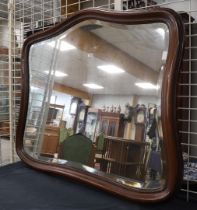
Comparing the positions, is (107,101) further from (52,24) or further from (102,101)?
(52,24)

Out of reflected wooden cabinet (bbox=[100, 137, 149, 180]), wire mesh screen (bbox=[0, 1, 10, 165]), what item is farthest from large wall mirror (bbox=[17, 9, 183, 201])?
wire mesh screen (bbox=[0, 1, 10, 165])

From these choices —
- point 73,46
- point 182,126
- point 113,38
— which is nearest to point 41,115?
point 73,46

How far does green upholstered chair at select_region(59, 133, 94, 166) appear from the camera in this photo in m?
0.85

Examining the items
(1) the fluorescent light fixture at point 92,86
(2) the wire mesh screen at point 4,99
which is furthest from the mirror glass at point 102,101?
(2) the wire mesh screen at point 4,99

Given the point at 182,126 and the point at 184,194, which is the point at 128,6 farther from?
the point at 184,194

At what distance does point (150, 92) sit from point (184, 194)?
1.07 feet

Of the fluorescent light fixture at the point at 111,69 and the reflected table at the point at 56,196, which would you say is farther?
the fluorescent light fixture at the point at 111,69

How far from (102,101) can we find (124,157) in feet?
0.63

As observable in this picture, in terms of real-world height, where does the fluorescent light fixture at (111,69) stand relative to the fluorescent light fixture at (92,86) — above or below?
above

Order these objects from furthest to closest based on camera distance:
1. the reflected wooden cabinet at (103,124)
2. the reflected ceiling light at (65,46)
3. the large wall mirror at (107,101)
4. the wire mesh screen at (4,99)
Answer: the wire mesh screen at (4,99) → the reflected ceiling light at (65,46) → the reflected wooden cabinet at (103,124) → the large wall mirror at (107,101)

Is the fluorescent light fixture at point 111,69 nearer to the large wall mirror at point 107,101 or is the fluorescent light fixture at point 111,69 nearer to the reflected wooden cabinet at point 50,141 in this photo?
the large wall mirror at point 107,101

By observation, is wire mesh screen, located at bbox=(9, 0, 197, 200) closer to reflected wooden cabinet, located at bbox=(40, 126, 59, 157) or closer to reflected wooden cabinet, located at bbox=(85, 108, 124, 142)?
reflected wooden cabinet, located at bbox=(40, 126, 59, 157)

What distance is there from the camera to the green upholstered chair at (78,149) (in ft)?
2.79

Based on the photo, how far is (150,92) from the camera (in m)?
0.73
